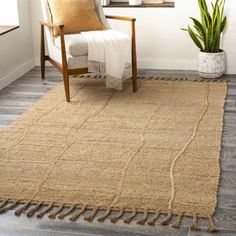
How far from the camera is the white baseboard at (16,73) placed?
4016mm

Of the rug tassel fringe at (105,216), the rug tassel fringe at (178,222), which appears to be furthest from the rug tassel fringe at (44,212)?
the rug tassel fringe at (178,222)

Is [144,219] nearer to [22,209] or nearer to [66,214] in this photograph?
[66,214]

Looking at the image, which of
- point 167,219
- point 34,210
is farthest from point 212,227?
point 34,210

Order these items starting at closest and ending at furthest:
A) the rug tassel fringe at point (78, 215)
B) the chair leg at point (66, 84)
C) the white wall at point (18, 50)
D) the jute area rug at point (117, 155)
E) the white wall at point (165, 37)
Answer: the rug tassel fringe at point (78, 215) < the jute area rug at point (117, 155) < the chair leg at point (66, 84) < the white wall at point (18, 50) < the white wall at point (165, 37)

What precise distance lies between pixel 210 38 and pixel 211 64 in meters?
0.22

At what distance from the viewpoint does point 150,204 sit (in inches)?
86.9

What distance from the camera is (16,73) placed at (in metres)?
4.24

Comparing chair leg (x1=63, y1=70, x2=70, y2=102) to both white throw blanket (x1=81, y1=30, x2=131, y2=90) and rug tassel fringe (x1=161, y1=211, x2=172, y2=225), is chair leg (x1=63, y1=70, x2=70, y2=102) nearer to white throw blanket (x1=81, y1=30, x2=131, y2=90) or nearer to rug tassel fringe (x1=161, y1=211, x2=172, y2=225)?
white throw blanket (x1=81, y1=30, x2=131, y2=90)

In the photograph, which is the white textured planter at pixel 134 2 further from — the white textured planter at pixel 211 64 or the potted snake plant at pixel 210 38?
the white textured planter at pixel 211 64

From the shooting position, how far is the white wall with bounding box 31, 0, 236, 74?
4211 millimetres

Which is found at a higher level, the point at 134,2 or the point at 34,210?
the point at 134,2

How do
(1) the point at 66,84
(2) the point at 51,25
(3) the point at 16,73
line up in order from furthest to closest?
(3) the point at 16,73 < (2) the point at 51,25 < (1) the point at 66,84

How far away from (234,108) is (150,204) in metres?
1.44

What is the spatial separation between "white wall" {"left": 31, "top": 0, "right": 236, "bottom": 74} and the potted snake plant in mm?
155
